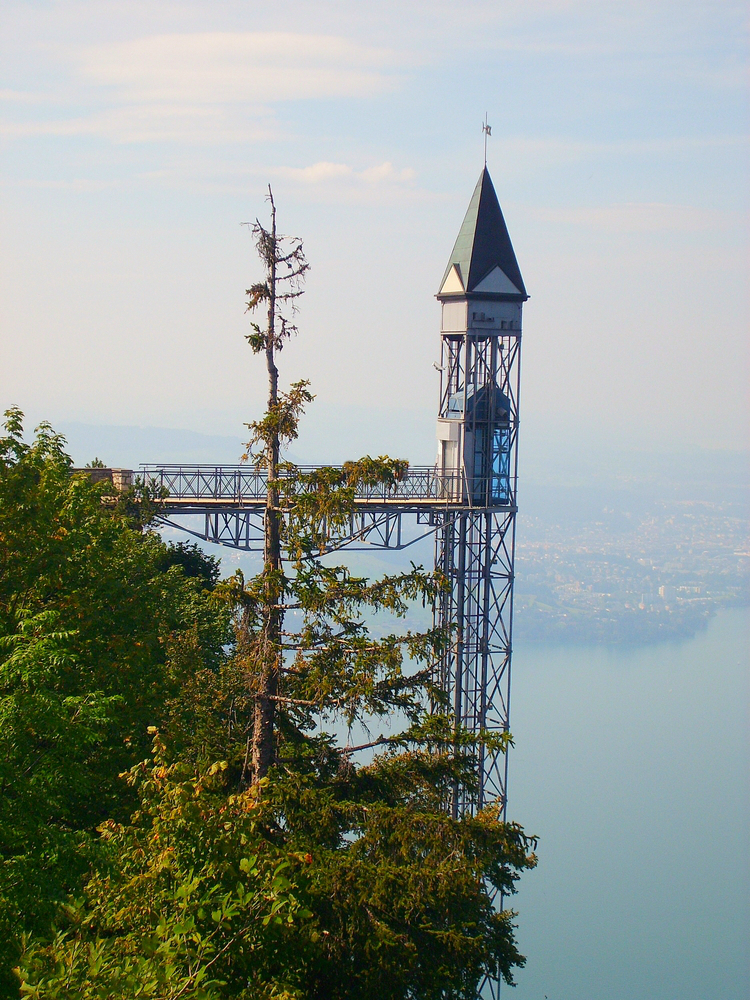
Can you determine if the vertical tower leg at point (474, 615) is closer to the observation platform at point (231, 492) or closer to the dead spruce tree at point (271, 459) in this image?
the observation platform at point (231, 492)

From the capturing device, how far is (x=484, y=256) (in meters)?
30.8

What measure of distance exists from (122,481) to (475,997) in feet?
59.5

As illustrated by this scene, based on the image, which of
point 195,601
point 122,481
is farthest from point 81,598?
point 122,481

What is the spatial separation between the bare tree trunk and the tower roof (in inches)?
606

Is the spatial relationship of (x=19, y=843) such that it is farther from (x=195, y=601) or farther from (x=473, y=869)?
(x=195, y=601)

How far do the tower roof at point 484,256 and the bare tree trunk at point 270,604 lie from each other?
1540 cm

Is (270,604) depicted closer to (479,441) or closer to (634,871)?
(479,441)

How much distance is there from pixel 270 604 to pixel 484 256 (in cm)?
1805

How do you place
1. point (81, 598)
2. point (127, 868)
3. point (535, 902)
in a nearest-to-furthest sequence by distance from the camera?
point (127, 868)
point (81, 598)
point (535, 902)

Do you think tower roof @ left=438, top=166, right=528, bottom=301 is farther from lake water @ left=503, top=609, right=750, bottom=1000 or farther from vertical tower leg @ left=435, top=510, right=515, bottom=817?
lake water @ left=503, top=609, right=750, bottom=1000

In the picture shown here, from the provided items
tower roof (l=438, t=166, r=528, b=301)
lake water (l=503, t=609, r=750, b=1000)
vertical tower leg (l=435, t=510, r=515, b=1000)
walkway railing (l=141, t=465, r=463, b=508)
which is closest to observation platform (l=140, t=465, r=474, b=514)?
walkway railing (l=141, t=465, r=463, b=508)

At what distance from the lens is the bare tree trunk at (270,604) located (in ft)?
49.6

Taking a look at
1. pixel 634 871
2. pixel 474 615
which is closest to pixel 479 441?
pixel 474 615

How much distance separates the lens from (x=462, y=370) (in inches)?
1246
